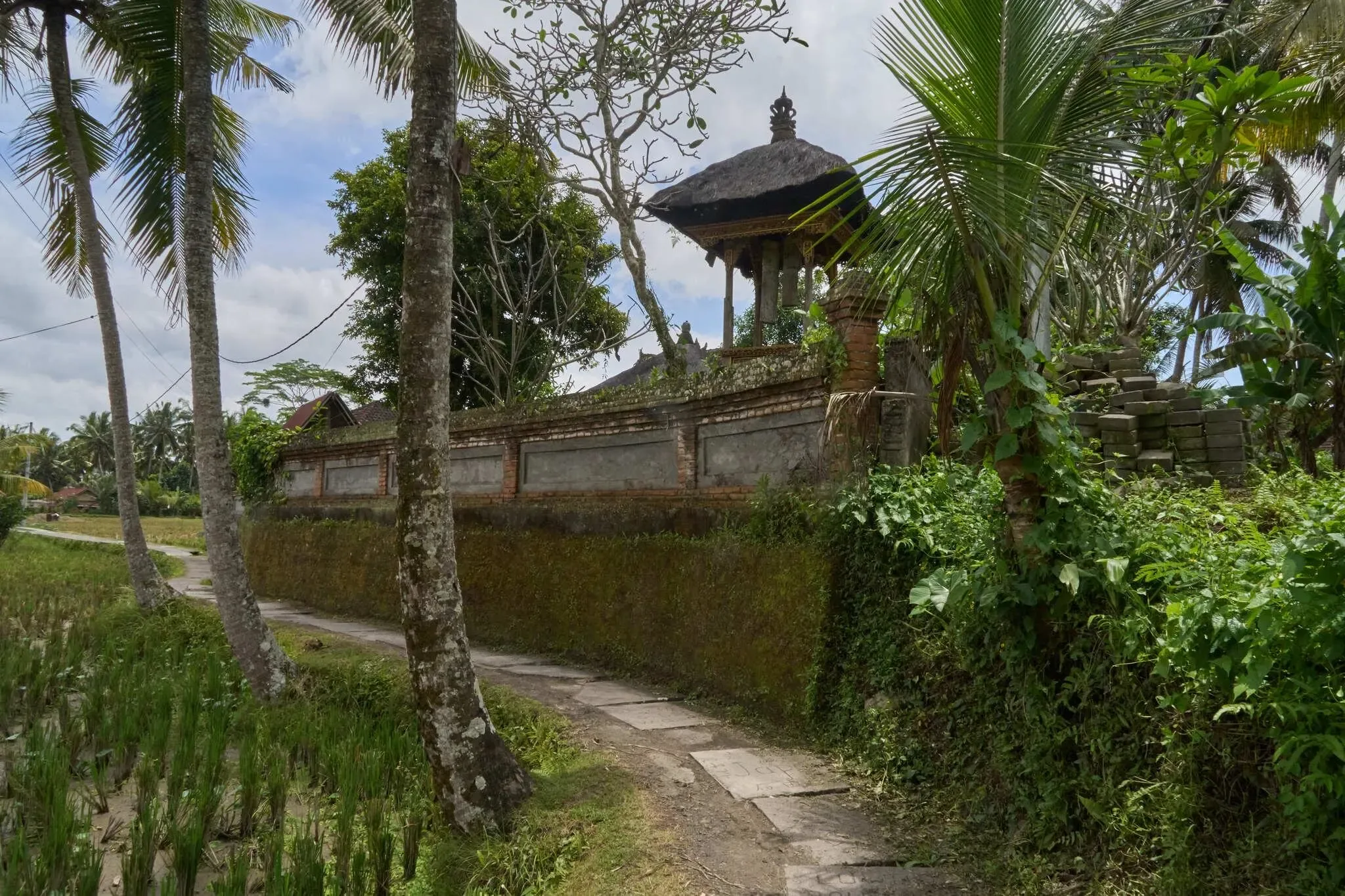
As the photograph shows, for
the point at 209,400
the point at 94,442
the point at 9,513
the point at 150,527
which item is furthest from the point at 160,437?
the point at 209,400

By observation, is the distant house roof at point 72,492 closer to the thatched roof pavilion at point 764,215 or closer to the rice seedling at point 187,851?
the thatched roof pavilion at point 764,215

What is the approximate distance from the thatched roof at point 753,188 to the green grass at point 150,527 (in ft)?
69.0

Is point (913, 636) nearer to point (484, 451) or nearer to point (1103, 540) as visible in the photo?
point (1103, 540)

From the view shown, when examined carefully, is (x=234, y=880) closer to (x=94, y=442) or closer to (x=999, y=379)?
(x=999, y=379)

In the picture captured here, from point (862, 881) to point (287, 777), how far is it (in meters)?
3.69

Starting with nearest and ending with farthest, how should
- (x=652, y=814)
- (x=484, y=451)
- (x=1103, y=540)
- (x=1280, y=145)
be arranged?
(x=1103, y=540)
(x=652, y=814)
(x=484, y=451)
(x=1280, y=145)

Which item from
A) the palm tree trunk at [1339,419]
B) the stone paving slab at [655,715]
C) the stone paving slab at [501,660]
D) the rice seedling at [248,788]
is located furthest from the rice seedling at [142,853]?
the palm tree trunk at [1339,419]

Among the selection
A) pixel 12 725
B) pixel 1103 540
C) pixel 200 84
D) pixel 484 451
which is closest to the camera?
pixel 1103 540

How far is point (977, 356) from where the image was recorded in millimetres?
3775

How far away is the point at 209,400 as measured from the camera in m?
7.12

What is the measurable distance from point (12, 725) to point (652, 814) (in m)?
5.77

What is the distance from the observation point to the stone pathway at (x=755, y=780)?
331 centimetres

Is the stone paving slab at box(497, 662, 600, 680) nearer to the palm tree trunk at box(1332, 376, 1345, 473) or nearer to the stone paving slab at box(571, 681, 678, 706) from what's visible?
the stone paving slab at box(571, 681, 678, 706)

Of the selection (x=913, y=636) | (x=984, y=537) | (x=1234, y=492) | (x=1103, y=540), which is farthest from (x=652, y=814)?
(x=1234, y=492)
